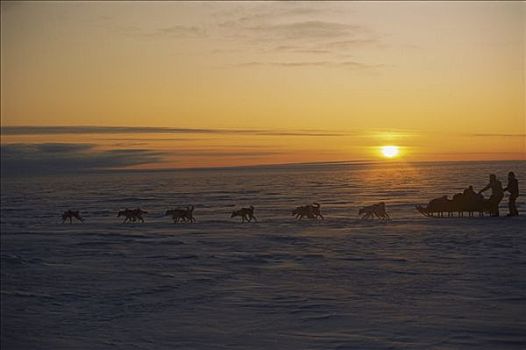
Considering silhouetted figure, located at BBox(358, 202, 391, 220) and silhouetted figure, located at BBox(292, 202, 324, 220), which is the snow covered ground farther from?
silhouetted figure, located at BBox(292, 202, 324, 220)

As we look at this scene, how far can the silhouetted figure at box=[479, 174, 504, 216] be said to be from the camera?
7.75m

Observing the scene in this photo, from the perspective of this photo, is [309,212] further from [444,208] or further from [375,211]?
[444,208]

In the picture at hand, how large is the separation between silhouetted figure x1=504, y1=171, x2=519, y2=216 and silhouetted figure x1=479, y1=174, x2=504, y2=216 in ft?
0.48

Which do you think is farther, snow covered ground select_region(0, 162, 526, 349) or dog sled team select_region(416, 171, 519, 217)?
dog sled team select_region(416, 171, 519, 217)

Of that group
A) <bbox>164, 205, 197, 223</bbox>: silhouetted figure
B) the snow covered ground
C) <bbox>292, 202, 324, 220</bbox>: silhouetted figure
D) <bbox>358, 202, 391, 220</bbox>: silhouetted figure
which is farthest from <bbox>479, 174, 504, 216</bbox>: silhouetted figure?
<bbox>164, 205, 197, 223</bbox>: silhouetted figure

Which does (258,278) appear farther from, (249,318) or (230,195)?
(230,195)

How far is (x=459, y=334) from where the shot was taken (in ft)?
11.9

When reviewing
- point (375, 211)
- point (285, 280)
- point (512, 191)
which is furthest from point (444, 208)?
point (285, 280)

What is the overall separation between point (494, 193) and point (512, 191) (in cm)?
84

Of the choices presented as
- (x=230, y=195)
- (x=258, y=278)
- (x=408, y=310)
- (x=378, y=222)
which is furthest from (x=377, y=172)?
(x=230, y=195)

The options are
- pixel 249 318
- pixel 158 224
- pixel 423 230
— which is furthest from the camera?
pixel 158 224

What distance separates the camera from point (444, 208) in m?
9.00

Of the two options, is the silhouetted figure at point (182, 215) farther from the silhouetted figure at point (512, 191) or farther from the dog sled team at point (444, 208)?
the silhouetted figure at point (512, 191)

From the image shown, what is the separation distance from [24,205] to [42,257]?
8.20 metres
